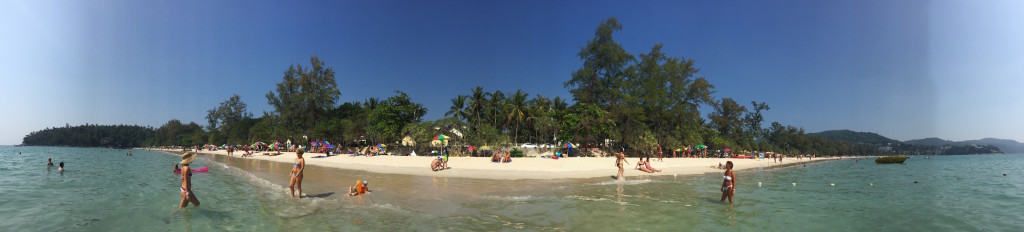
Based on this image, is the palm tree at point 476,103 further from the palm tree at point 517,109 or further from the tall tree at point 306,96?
the tall tree at point 306,96

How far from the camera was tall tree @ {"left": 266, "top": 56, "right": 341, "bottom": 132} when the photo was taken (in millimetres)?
55719

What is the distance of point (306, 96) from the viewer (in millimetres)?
55438

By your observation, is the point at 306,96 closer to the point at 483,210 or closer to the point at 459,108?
the point at 459,108

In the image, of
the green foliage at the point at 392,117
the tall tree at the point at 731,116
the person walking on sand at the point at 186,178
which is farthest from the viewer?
the tall tree at the point at 731,116

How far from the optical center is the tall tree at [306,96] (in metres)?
55.7

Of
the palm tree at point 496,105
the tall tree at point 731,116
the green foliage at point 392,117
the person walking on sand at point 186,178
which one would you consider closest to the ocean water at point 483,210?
the person walking on sand at point 186,178

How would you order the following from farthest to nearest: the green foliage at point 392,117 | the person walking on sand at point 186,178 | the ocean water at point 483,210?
the green foliage at point 392,117 < the person walking on sand at point 186,178 < the ocean water at point 483,210

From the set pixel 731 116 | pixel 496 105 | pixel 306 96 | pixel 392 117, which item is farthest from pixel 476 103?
pixel 731 116

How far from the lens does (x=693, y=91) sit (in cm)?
5144

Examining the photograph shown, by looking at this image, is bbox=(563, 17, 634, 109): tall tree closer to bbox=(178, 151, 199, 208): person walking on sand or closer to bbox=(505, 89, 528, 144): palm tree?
bbox=(505, 89, 528, 144): palm tree

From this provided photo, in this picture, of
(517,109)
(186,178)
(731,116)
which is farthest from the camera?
(731,116)

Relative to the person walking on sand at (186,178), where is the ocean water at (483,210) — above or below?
below

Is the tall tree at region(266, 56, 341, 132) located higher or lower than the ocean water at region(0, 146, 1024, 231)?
higher

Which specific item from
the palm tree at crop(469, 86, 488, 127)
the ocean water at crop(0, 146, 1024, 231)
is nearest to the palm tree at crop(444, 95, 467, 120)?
the palm tree at crop(469, 86, 488, 127)
